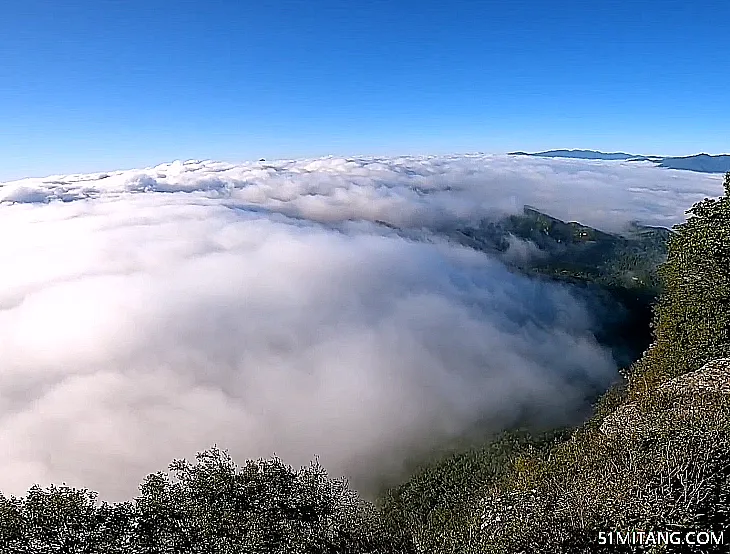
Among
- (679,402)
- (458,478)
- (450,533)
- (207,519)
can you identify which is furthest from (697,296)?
(458,478)

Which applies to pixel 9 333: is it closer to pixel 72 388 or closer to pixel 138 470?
pixel 72 388

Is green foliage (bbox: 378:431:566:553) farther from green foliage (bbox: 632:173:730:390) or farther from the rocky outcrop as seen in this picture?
the rocky outcrop

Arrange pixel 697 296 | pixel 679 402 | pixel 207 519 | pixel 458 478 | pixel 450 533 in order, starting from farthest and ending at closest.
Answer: pixel 458 478 < pixel 697 296 < pixel 679 402 < pixel 450 533 < pixel 207 519

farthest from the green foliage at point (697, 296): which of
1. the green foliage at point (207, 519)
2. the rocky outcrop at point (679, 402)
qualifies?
the green foliage at point (207, 519)

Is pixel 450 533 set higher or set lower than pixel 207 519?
lower

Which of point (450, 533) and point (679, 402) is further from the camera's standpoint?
point (679, 402)

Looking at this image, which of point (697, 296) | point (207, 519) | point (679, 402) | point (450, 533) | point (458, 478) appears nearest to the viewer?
point (207, 519)

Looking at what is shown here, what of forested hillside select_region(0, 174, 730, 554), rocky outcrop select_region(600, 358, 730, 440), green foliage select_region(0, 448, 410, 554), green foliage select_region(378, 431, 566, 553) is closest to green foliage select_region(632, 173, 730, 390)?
rocky outcrop select_region(600, 358, 730, 440)

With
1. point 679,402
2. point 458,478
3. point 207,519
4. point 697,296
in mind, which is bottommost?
point 458,478

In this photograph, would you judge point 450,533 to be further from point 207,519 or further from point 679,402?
point 679,402
